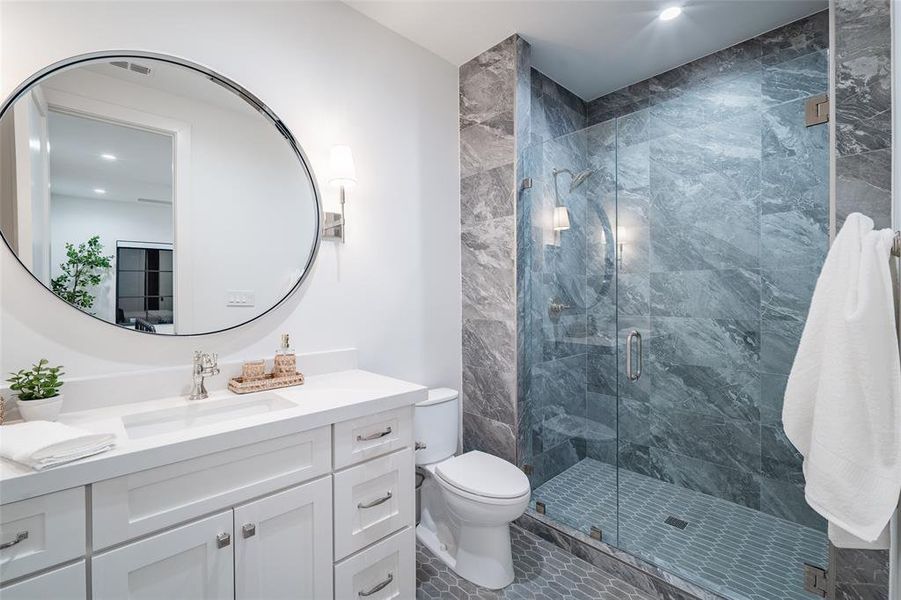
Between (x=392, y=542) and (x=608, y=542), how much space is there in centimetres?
109

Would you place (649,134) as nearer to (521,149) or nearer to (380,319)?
(521,149)

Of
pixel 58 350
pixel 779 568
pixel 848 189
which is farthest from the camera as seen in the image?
pixel 779 568

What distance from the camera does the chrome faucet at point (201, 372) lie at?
1380mm

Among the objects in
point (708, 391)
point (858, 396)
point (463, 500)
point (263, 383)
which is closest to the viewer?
point (858, 396)

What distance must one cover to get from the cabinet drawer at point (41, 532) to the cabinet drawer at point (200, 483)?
0.11 feet

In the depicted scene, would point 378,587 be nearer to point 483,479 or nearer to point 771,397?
point 483,479

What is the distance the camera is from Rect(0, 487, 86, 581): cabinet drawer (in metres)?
0.78

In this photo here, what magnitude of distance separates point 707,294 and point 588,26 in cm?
159

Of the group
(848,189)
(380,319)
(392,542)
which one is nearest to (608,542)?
(392,542)

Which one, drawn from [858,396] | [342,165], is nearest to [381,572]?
[858,396]

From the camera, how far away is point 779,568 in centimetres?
170

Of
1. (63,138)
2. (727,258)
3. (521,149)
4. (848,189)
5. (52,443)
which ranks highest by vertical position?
(521,149)

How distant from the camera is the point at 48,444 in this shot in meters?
0.83

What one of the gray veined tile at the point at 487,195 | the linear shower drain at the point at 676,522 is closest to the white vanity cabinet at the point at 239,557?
the gray veined tile at the point at 487,195
